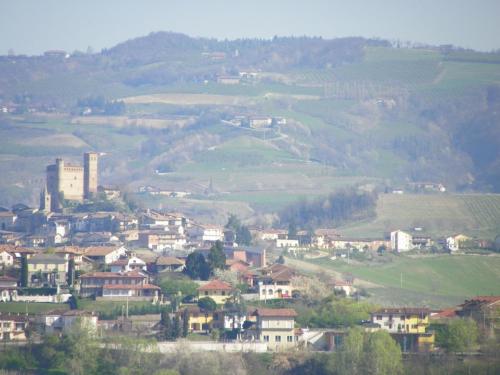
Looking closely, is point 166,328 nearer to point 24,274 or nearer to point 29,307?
point 29,307

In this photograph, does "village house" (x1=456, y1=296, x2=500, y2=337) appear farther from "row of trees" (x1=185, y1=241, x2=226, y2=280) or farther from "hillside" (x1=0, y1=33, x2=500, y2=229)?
"hillside" (x1=0, y1=33, x2=500, y2=229)

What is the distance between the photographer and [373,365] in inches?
2408

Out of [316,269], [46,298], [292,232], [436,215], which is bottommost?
[436,215]

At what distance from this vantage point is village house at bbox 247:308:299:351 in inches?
2576

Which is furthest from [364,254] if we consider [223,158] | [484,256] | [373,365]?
[223,158]

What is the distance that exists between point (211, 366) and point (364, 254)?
38698mm

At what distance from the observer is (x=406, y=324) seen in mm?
67188

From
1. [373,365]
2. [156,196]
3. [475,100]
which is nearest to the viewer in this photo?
[373,365]

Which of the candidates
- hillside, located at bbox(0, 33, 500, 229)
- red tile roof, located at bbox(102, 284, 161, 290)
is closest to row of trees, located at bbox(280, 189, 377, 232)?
hillside, located at bbox(0, 33, 500, 229)

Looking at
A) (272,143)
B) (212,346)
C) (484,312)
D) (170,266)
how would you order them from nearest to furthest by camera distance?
1. (212,346)
2. (484,312)
3. (170,266)
4. (272,143)

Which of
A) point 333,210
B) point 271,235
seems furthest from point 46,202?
point 333,210

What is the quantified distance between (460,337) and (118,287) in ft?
49.7

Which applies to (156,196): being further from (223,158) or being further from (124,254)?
(124,254)

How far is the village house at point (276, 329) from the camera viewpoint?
65.4 m
